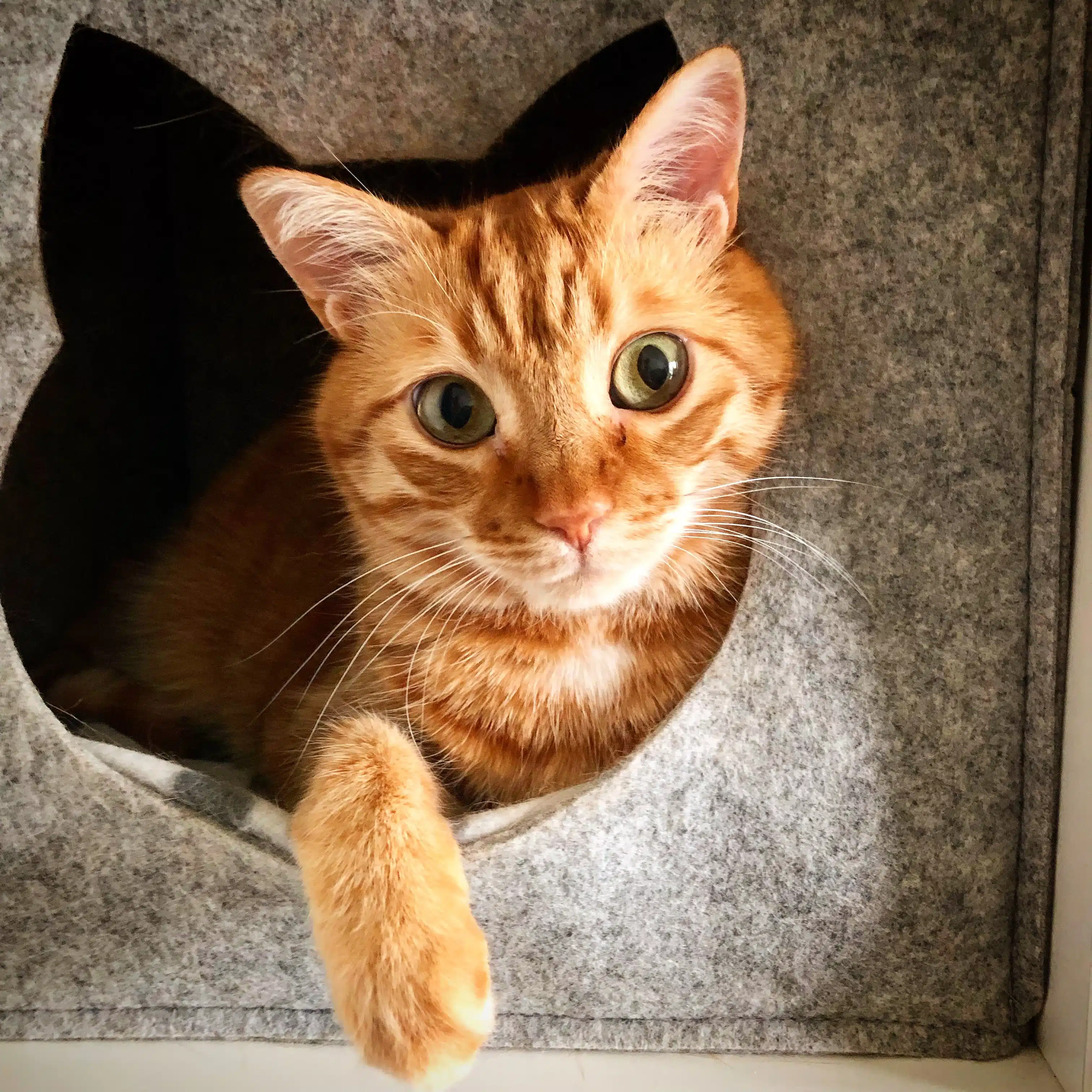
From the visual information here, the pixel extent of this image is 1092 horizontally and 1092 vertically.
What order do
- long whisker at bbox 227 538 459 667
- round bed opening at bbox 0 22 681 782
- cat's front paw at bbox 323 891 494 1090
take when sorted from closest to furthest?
cat's front paw at bbox 323 891 494 1090 → long whisker at bbox 227 538 459 667 → round bed opening at bbox 0 22 681 782

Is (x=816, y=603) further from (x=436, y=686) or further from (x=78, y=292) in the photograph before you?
(x=78, y=292)

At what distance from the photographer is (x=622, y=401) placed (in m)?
0.91

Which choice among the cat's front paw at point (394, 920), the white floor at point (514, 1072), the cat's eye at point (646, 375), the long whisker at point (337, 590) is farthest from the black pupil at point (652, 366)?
the white floor at point (514, 1072)

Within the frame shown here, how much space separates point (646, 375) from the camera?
91 cm

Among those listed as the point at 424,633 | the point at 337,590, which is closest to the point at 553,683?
the point at 424,633

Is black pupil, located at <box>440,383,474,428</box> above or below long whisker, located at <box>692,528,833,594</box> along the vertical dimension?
above

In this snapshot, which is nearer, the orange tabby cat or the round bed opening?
the orange tabby cat

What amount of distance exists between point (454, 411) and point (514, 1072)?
69 centimetres

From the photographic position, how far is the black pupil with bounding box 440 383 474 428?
3.08ft

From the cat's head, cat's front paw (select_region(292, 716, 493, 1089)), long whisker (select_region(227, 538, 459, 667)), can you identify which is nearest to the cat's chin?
the cat's head

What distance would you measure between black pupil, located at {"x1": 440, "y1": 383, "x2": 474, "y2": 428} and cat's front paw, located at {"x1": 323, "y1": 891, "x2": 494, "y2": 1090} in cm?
47

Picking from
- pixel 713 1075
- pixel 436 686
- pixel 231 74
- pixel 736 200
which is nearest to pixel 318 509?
pixel 436 686

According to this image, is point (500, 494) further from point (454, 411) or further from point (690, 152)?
point (690, 152)

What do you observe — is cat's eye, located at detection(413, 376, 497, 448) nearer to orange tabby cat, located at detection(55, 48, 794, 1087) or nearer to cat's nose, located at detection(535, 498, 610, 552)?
orange tabby cat, located at detection(55, 48, 794, 1087)
